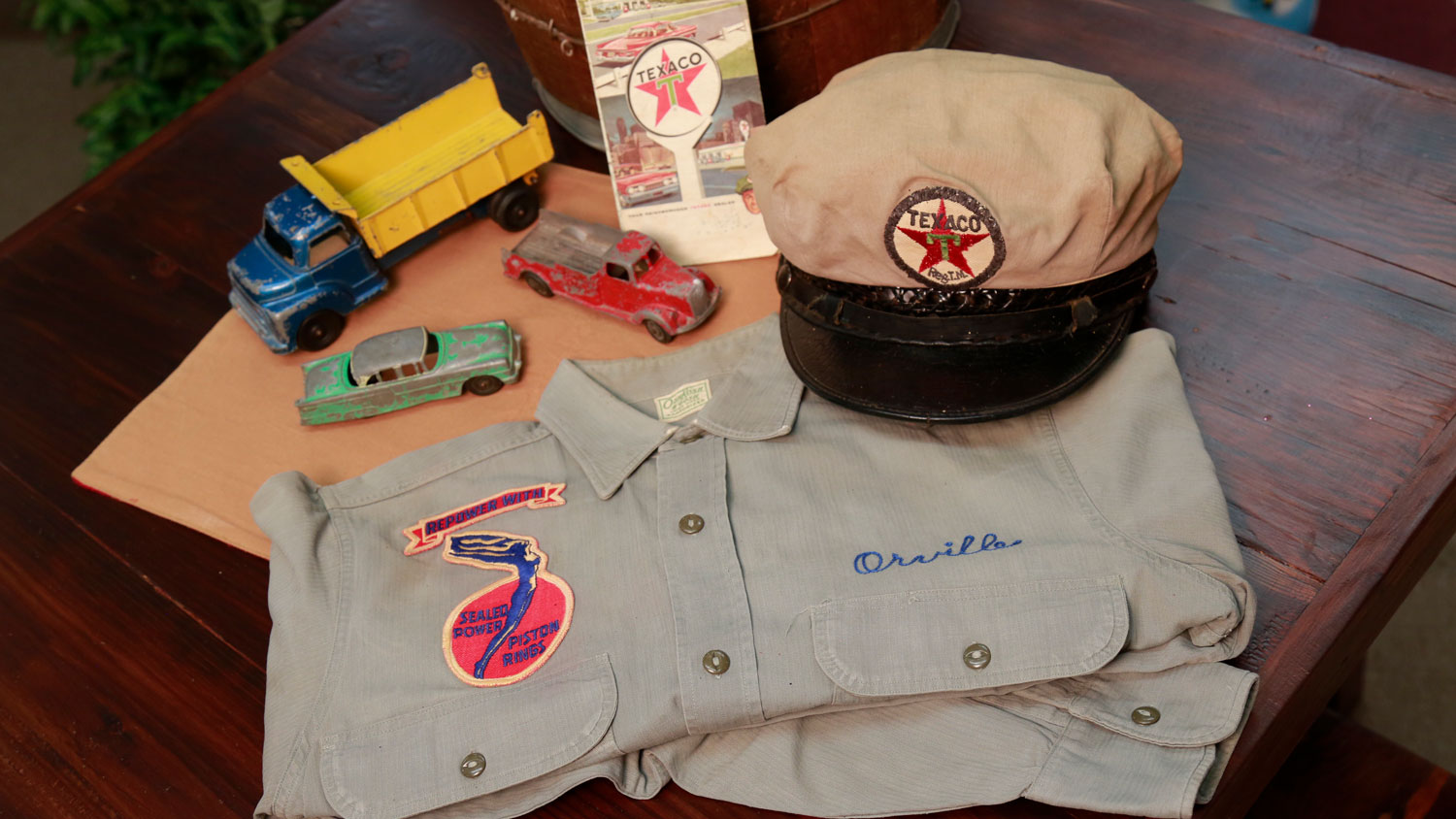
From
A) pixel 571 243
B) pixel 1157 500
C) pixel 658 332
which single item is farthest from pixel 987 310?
pixel 571 243

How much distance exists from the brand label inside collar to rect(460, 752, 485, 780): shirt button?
386mm

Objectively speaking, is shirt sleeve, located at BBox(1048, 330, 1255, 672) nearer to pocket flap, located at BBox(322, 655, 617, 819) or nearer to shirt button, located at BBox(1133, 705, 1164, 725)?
shirt button, located at BBox(1133, 705, 1164, 725)

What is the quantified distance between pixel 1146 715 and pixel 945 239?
0.43 meters

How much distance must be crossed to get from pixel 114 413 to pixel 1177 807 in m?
1.24

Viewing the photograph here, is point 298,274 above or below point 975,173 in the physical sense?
below

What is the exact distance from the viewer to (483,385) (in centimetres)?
130

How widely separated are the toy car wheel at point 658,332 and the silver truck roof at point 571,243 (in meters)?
0.09

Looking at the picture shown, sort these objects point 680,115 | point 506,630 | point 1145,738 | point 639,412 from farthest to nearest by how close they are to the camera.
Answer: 1. point 680,115
2. point 639,412
3. point 506,630
4. point 1145,738

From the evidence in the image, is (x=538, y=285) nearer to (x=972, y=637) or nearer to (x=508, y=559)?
(x=508, y=559)

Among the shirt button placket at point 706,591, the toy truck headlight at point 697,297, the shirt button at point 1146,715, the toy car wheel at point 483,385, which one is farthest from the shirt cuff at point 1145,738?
the toy car wheel at point 483,385

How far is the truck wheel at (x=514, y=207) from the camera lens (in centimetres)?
145

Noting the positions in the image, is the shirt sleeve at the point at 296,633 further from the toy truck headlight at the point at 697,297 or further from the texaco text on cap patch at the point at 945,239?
the texaco text on cap patch at the point at 945,239

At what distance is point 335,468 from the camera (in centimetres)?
127

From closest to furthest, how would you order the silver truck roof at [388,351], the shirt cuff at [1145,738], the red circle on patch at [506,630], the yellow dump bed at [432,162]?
1. the shirt cuff at [1145,738]
2. the red circle on patch at [506,630]
3. the silver truck roof at [388,351]
4. the yellow dump bed at [432,162]
